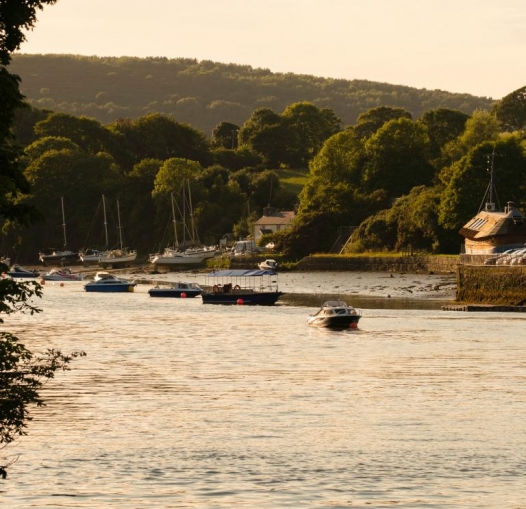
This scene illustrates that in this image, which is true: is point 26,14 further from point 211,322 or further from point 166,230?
point 166,230

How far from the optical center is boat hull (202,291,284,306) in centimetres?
10875

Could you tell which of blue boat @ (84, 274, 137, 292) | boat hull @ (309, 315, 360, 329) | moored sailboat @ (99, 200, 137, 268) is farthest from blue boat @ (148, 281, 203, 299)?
moored sailboat @ (99, 200, 137, 268)

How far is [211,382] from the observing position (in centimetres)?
5453

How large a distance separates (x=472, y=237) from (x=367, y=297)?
20085 millimetres

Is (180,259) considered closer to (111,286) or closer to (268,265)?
(268,265)

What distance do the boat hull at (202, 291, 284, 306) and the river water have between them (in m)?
26.7

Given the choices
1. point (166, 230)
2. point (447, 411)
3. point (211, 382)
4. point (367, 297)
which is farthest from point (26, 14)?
point (166, 230)

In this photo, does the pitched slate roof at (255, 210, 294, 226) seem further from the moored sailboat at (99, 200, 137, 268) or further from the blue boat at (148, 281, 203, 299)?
the blue boat at (148, 281, 203, 299)

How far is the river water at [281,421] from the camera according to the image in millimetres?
33531

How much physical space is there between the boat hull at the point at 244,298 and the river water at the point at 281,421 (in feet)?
87.5

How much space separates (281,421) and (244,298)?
67.5 metres

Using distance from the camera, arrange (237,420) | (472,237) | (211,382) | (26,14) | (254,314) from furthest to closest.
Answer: (472,237) → (254,314) → (211,382) → (237,420) → (26,14)

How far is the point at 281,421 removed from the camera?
43812mm

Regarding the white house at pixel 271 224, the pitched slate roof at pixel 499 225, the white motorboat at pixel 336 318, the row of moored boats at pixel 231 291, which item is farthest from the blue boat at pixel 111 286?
the white motorboat at pixel 336 318
